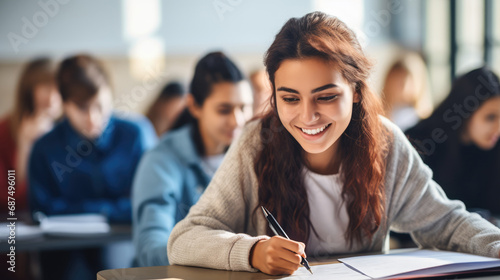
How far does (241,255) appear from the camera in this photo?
4.15ft

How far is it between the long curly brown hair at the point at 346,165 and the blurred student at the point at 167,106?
2.82 m

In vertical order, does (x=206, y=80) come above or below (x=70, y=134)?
above

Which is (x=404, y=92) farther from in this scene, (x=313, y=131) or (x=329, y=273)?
(x=329, y=273)

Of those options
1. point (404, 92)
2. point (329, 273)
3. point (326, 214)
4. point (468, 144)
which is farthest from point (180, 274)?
point (404, 92)

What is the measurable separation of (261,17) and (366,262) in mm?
5235

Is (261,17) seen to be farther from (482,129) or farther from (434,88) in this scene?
(482,129)

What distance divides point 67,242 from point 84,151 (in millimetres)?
780

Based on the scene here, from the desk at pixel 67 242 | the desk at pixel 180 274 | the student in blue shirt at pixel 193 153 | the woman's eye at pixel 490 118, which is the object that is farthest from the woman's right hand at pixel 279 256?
the woman's eye at pixel 490 118

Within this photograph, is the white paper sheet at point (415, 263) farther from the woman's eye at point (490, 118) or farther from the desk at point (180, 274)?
the woman's eye at point (490, 118)

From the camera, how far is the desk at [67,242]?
2369 millimetres

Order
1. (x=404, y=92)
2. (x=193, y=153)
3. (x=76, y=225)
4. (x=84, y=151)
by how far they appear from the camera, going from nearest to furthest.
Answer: (x=193, y=153)
(x=76, y=225)
(x=84, y=151)
(x=404, y=92)

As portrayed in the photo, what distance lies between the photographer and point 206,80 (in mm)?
2402

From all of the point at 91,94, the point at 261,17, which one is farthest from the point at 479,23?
the point at 91,94

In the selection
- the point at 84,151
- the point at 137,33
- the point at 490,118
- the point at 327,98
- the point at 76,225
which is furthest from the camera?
the point at 137,33
